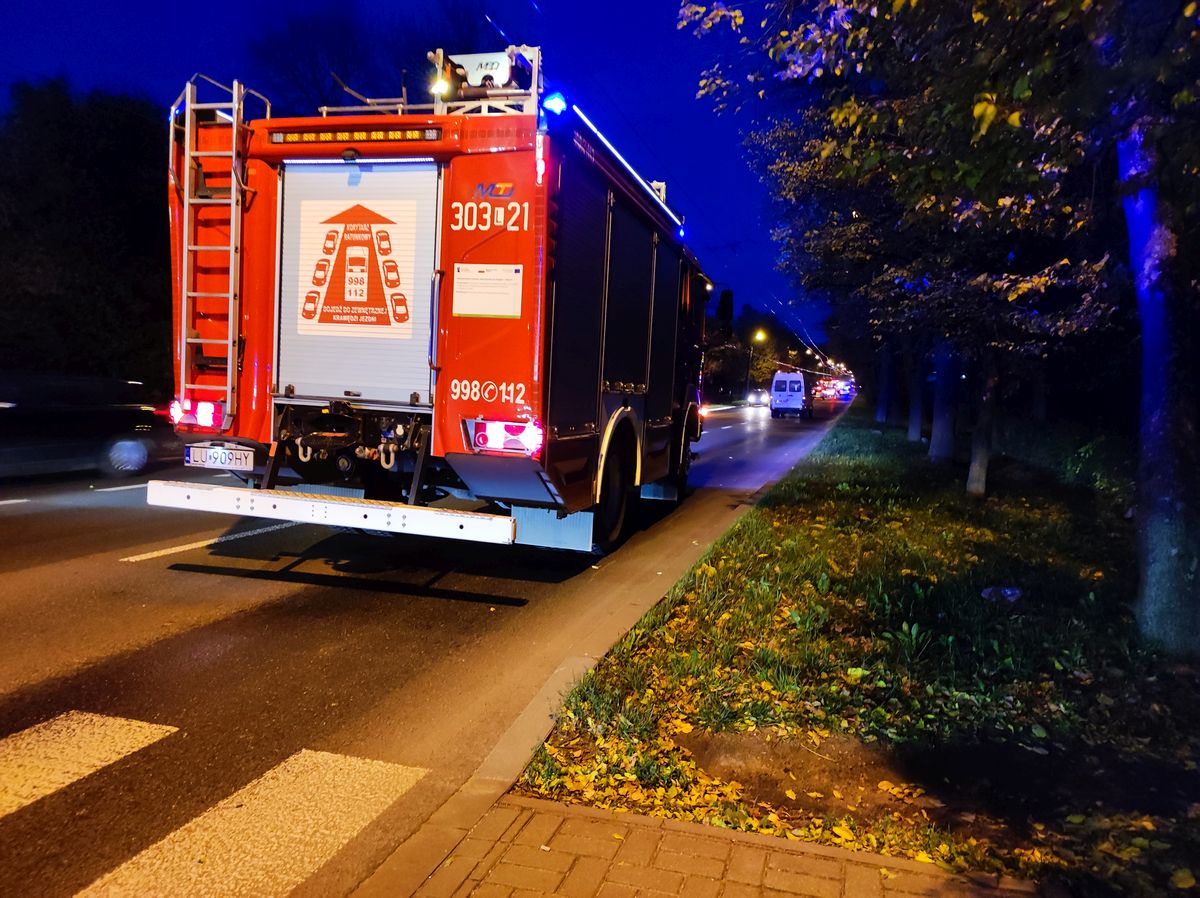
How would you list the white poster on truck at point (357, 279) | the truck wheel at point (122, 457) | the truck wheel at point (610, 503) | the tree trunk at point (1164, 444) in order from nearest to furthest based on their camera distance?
the tree trunk at point (1164, 444), the white poster on truck at point (357, 279), the truck wheel at point (610, 503), the truck wheel at point (122, 457)

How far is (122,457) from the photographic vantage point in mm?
13836

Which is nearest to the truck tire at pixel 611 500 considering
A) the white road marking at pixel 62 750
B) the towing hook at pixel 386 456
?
the towing hook at pixel 386 456

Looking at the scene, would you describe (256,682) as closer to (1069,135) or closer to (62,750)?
(62,750)

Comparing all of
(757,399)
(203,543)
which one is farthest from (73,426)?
(757,399)

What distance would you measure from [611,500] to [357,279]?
10.7 feet

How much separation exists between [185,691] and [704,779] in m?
3.00

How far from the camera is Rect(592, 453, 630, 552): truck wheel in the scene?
812 cm

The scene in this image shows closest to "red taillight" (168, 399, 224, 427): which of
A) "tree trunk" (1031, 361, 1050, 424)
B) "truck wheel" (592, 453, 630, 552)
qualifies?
"truck wheel" (592, 453, 630, 552)

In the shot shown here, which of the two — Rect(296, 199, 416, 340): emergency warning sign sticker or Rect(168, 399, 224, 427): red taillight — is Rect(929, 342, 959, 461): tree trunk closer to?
Rect(296, 199, 416, 340): emergency warning sign sticker

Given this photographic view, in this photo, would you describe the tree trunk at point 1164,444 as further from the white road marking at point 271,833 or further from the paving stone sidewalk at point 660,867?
the white road marking at point 271,833

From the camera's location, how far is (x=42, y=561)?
753 cm

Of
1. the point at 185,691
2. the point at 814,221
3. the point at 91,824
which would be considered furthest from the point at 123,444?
the point at 814,221

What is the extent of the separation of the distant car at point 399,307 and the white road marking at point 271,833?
3291 millimetres

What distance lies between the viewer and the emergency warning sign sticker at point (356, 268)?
6.33m
